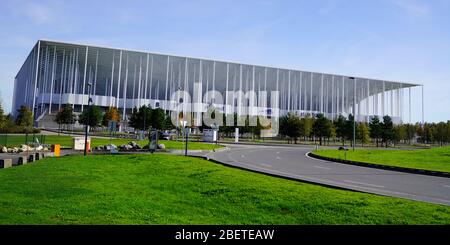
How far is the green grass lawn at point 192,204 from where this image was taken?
733 cm

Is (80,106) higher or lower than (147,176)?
higher

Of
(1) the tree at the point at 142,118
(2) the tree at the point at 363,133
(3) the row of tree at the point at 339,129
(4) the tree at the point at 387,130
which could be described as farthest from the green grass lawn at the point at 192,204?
(4) the tree at the point at 387,130

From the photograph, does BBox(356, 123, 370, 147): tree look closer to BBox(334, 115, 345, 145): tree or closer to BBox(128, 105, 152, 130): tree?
BBox(334, 115, 345, 145): tree

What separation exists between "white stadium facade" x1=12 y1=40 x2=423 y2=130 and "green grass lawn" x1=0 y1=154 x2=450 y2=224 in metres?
71.7

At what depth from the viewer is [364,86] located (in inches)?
4336

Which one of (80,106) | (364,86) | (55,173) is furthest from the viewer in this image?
(364,86)

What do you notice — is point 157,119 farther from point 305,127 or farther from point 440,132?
point 440,132

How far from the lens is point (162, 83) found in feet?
328

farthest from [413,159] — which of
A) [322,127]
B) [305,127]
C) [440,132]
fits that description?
[440,132]

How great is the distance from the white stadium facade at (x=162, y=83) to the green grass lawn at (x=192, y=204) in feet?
235

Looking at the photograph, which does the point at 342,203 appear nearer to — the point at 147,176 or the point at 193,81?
the point at 147,176

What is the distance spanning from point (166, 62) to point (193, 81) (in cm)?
975

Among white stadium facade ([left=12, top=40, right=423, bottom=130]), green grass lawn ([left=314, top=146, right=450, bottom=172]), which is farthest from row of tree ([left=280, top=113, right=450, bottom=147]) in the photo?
green grass lawn ([left=314, top=146, right=450, bottom=172])
